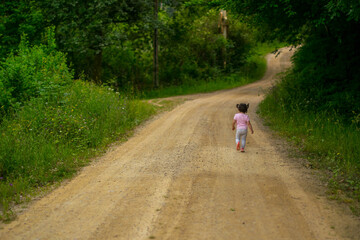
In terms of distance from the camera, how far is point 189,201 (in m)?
5.23

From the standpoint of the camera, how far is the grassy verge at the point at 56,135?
21.1 feet

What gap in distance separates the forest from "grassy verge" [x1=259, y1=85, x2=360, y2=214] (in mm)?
33

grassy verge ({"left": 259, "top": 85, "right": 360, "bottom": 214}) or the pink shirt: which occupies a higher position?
the pink shirt

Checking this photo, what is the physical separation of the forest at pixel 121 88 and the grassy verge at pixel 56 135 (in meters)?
0.03

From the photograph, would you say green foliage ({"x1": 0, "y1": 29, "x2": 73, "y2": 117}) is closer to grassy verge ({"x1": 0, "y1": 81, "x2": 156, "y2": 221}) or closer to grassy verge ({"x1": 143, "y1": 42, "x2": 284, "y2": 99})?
grassy verge ({"x1": 0, "y1": 81, "x2": 156, "y2": 221})

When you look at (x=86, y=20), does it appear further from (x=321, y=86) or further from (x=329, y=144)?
→ (x=329, y=144)

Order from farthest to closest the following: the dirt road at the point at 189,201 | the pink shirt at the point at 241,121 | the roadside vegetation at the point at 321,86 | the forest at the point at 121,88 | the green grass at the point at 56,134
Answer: the pink shirt at the point at 241,121 < the roadside vegetation at the point at 321,86 < the forest at the point at 121,88 < the green grass at the point at 56,134 < the dirt road at the point at 189,201

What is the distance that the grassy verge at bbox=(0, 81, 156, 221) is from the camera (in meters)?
6.43

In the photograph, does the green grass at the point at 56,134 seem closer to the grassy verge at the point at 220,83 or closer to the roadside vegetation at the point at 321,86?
the roadside vegetation at the point at 321,86

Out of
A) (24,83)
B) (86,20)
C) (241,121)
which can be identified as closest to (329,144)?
(241,121)

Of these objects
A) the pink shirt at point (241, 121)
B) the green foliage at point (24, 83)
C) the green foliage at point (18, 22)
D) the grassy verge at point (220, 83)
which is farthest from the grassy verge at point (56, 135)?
the green foliage at point (18, 22)

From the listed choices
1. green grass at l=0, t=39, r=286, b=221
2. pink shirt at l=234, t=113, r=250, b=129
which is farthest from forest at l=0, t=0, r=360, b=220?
pink shirt at l=234, t=113, r=250, b=129

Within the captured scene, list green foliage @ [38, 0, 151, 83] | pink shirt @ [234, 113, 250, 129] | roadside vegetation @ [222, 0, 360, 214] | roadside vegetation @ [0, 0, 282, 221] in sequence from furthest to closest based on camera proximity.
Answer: green foliage @ [38, 0, 151, 83], pink shirt @ [234, 113, 250, 129], roadside vegetation @ [222, 0, 360, 214], roadside vegetation @ [0, 0, 282, 221]

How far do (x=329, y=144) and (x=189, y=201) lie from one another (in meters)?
4.62
